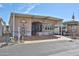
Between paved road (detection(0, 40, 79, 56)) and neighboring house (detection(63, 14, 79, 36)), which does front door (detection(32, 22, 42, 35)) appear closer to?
paved road (detection(0, 40, 79, 56))

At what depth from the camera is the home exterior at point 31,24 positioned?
529 cm

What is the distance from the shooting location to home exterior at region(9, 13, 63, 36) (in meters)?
5.29

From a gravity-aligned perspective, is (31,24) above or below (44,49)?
above

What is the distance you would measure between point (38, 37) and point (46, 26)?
249 mm

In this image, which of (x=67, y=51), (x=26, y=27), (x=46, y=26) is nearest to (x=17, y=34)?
(x=26, y=27)

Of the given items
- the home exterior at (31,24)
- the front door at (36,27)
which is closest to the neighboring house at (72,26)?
the home exterior at (31,24)

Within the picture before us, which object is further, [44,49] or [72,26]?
[72,26]

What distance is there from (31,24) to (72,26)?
749 mm

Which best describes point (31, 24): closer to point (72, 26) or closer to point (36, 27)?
point (36, 27)

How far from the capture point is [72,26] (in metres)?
5.37

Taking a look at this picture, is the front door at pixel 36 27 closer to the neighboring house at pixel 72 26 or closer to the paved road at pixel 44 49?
the paved road at pixel 44 49

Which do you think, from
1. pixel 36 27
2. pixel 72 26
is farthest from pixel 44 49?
pixel 72 26

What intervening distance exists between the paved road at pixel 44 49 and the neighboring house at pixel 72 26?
7.9 inches

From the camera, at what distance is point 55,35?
17.6 feet
